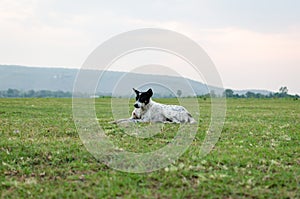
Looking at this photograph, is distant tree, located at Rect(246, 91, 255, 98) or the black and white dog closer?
the black and white dog

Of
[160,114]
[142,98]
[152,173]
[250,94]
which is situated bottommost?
[152,173]

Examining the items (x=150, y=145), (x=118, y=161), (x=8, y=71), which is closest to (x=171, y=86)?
(x=150, y=145)

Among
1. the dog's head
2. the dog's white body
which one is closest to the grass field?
the dog's white body

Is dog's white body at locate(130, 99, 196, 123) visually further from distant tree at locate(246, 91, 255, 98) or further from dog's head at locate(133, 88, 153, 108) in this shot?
distant tree at locate(246, 91, 255, 98)

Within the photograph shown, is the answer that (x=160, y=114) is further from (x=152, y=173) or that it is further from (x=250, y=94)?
(x=250, y=94)

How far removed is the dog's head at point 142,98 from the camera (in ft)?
59.4

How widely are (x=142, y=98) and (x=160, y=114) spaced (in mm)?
1085

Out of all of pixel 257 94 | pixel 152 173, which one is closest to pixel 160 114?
pixel 152 173

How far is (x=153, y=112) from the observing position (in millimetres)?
18312

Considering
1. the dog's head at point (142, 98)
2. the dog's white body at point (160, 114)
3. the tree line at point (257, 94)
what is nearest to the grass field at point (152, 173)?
the dog's white body at point (160, 114)

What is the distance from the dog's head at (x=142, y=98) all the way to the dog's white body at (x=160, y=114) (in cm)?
19

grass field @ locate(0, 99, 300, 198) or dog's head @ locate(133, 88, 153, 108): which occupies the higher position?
dog's head @ locate(133, 88, 153, 108)

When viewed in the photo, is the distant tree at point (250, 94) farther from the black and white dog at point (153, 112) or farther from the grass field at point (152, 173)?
the grass field at point (152, 173)

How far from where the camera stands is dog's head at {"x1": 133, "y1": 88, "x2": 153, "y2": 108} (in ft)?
59.4
